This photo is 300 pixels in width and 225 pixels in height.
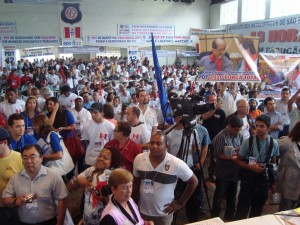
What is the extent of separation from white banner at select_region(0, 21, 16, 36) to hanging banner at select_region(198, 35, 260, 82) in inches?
469

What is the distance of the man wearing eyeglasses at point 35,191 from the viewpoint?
2.13 metres

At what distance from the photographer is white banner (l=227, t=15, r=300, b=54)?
40.1 feet

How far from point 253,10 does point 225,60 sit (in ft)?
41.1

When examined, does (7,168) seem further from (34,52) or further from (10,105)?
(34,52)

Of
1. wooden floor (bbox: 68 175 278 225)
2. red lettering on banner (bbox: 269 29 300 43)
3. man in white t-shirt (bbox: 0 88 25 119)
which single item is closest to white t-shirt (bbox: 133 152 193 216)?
wooden floor (bbox: 68 175 278 225)

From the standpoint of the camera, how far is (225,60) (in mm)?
4988

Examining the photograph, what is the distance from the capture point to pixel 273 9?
46.5 ft

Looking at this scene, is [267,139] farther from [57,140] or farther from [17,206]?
[17,206]

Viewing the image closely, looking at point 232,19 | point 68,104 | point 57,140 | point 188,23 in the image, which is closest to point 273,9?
point 232,19

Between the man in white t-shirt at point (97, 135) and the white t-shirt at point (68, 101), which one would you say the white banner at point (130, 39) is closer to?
the white t-shirt at point (68, 101)

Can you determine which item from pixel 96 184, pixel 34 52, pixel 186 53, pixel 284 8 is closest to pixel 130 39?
pixel 186 53

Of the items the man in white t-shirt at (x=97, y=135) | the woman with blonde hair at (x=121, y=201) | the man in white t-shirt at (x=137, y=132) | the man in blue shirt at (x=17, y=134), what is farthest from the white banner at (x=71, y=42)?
the woman with blonde hair at (x=121, y=201)

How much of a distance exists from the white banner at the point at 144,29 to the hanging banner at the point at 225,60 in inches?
397

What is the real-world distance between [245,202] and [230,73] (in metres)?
2.70
